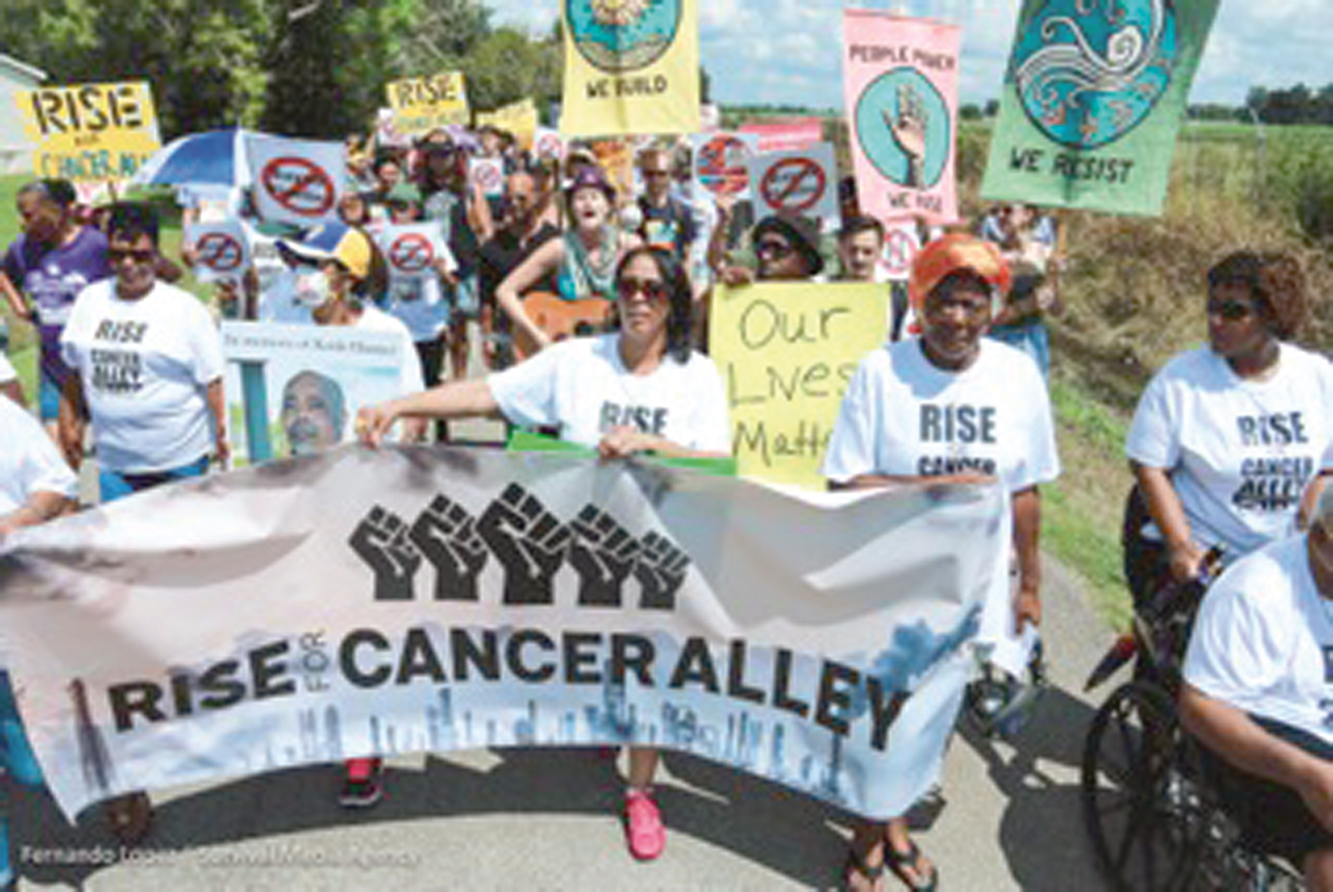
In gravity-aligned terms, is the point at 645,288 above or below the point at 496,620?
above

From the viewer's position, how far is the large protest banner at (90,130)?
8.05 metres

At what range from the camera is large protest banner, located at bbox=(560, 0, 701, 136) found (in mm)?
5234

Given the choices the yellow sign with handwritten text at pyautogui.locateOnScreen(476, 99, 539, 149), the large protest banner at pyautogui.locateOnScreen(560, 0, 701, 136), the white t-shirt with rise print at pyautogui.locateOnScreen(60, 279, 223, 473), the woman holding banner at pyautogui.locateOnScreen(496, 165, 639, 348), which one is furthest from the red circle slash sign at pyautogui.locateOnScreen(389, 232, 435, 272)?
the yellow sign with handwritten text at pyautogui.locateOnScreen(476, 99, 539, 149)

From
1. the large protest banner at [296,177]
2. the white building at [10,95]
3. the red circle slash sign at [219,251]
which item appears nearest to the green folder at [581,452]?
the large protest banner at [296,177]

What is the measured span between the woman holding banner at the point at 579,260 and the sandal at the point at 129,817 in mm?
2582

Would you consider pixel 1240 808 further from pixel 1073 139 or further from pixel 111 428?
pixel 111 428

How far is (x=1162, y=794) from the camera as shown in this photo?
3031 millimetres

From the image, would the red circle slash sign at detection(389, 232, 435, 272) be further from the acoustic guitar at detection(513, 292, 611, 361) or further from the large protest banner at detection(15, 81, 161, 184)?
the large protest banner at detection(15, 81, 161, 184)

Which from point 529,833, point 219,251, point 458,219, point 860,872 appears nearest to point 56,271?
point 219,251

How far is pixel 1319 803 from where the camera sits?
91.4 inches

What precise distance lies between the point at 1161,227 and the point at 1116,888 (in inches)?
535

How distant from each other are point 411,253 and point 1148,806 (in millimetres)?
5271

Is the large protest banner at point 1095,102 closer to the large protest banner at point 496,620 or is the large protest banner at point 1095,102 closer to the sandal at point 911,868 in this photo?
the large protest banner at point 496,620

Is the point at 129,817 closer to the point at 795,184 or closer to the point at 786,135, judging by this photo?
the point at 795,184
